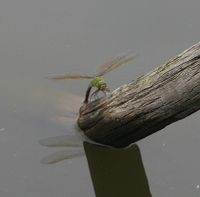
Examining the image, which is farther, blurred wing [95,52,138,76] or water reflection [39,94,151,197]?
blurred wing [95,52,138,76]

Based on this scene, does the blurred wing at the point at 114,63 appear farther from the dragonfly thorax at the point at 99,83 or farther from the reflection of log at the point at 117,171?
the reflection of log at the point at 117,171

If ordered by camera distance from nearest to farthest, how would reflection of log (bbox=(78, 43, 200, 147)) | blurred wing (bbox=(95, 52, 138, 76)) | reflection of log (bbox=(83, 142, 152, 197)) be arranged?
reflection of log (bbox=(78, 43, 200, 147)), reflection of log (bbox=(83, 142, 152, 197)), blurred wing (bbox=(95, 52, 138, 76))

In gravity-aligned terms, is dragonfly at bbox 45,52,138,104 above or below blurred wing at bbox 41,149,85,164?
above

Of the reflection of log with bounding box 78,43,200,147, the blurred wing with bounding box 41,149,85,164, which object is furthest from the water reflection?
the reflection of log with bounding box 78,43,200,147

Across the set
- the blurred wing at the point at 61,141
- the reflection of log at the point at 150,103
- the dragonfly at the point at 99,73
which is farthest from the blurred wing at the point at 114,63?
the blurred wing at the point at 61,141

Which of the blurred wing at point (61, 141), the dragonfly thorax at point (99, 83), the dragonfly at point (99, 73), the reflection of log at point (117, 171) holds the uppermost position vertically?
the dragonfly at point (99, 73)

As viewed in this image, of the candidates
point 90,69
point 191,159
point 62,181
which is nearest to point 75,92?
point 90,69

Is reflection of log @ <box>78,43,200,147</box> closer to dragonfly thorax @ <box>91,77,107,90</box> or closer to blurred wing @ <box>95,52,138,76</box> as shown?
dragonfly thorax @ <box>91,77,107,90</box>
